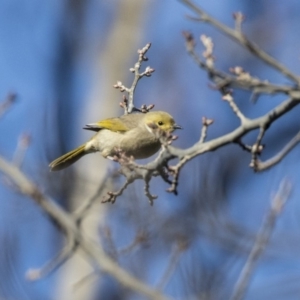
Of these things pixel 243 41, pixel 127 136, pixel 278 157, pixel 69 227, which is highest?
pixel 69 227

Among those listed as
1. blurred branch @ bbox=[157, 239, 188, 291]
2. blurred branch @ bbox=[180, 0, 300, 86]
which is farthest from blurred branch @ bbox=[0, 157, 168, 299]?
blurred branch @ bbox=[180, 0, 300, 86]

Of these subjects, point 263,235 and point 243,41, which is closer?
point 243,41

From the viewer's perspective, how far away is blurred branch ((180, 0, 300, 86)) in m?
2.09

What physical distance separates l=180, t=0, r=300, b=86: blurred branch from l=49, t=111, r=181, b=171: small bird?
1763 millimetres

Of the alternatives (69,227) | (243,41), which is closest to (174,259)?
(69,227)

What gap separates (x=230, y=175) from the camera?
30.1ft

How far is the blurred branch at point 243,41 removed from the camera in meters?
2.09

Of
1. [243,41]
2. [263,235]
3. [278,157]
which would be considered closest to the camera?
[243,41]

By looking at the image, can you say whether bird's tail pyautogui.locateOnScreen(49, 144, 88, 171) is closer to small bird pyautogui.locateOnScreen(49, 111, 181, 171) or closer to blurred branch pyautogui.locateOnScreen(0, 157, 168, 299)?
small bird pyautogui.locateOnScreen(49, 111, 181, 171)

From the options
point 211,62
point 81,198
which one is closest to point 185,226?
point 81,198

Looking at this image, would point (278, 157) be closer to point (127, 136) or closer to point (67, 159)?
point (127, 136)

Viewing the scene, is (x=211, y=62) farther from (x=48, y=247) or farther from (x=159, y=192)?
(x=48, y=247)

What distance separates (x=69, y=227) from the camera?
4980 millimetres

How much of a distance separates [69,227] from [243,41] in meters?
3.05
